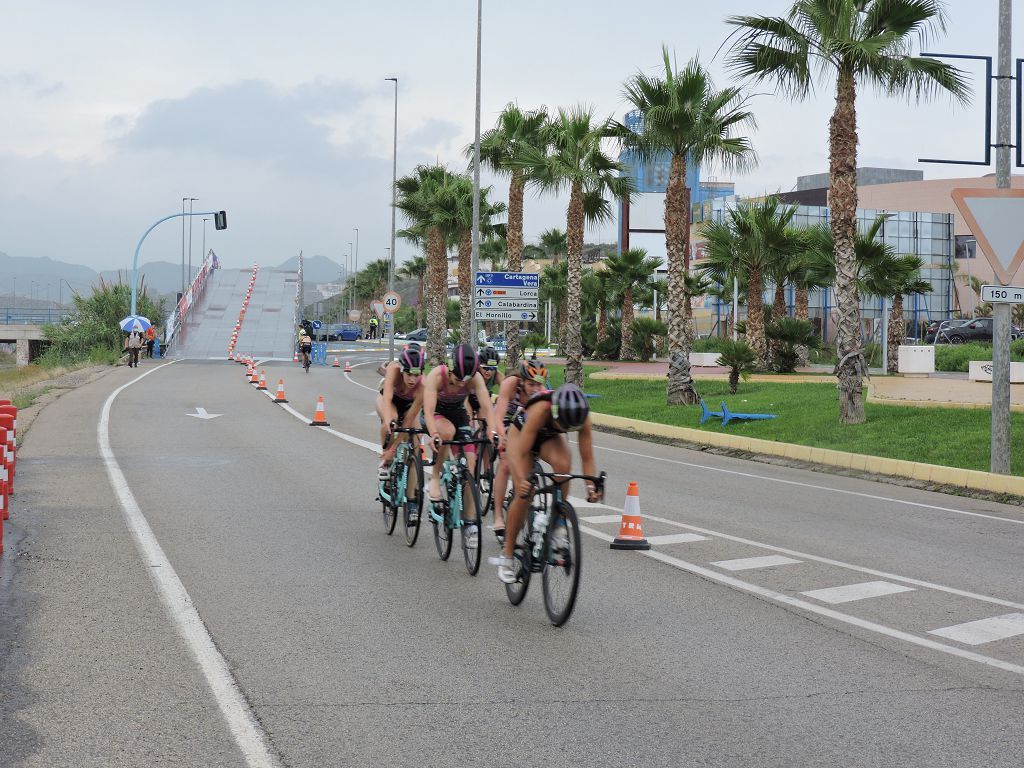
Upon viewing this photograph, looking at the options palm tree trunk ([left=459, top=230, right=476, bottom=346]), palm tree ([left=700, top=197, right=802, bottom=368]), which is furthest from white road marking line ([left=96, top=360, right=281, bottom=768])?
palm tree trunk ([left=459, top=230, right=476, bottom=346])

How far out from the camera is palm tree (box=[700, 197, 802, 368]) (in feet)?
116

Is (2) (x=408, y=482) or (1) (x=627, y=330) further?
(1) (x=627, y=330)

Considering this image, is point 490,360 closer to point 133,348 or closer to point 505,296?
point 505,296

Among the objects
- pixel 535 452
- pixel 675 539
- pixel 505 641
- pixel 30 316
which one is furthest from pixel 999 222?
pixel 30 316

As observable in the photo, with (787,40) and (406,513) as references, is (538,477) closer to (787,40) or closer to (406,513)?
(406,513)

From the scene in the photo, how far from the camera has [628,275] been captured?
155 ft

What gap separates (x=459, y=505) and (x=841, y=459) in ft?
34.4

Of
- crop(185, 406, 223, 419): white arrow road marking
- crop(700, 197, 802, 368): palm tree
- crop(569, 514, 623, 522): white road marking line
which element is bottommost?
crop(569, 514, 623, 522): white road marking line

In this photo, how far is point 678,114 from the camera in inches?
987

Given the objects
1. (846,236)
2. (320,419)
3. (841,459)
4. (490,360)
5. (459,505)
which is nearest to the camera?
(459,505)

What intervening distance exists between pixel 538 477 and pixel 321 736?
3.04m

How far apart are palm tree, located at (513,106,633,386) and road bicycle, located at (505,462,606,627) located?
72.9 ft

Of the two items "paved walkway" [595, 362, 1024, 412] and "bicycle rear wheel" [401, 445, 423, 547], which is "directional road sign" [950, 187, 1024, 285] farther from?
"bicycle rear wheel" [401, 445, 423, 547]

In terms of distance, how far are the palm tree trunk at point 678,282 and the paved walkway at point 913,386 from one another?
13.4ft
